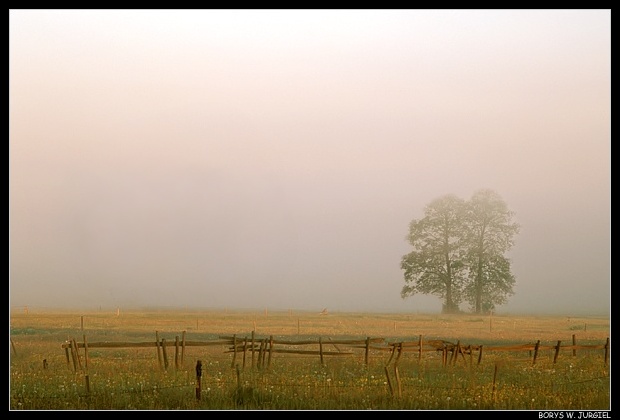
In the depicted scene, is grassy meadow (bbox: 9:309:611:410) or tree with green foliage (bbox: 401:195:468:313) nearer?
grassy meadow (bbox: 9:309:611:410)

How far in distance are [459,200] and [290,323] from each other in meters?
17.0

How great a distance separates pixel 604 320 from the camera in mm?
59656

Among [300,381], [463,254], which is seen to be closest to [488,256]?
[463,254]

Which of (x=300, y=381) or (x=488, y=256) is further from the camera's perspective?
(x=488, y=256)

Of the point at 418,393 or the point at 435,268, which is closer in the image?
the point at 418,393

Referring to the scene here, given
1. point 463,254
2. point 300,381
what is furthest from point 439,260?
point 300,381

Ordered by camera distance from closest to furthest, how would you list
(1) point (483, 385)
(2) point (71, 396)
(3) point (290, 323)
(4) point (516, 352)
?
(2) point (71, 396), (1) point (483, 385), (4) point (516, 352), (3) point (290, 323)

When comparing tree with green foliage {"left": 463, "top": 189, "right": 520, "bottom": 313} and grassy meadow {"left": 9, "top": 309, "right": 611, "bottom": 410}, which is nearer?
grassy meadow {"left": 9, "top": 309, "right": 611, "bottom": 410}

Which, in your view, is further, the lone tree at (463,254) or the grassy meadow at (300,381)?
the lone tree at (463,254)

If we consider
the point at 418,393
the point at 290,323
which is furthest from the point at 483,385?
the point at 290,323

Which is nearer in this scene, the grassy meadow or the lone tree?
the grassy meadow

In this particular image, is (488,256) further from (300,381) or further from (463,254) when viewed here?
(300,381)

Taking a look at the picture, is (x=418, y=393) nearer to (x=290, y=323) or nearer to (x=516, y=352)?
(x=516, y=352)
